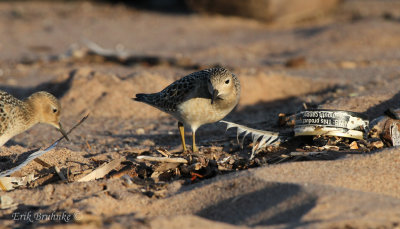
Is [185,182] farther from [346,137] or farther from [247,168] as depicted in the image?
[346,137]

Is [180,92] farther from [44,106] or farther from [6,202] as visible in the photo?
[6,202]

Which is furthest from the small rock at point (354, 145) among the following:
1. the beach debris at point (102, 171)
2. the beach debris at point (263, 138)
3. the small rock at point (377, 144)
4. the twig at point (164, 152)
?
the beach debris at point (102, 171)

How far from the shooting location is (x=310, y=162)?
4.59 m

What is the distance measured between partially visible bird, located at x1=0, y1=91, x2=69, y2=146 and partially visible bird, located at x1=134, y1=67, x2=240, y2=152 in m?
1.43

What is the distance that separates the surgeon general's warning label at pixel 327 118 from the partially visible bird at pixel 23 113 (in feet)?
9.67

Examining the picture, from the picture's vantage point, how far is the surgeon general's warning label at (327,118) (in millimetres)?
5230

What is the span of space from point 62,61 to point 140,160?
7235 millimetres

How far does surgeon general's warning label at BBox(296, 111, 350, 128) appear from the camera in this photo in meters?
5.23

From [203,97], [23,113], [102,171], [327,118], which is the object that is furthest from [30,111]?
[327,118]

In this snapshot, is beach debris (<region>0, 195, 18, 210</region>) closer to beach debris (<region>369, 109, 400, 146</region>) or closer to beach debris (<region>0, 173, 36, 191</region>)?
beach debris (<region>0, 173, 36, 191</region>)

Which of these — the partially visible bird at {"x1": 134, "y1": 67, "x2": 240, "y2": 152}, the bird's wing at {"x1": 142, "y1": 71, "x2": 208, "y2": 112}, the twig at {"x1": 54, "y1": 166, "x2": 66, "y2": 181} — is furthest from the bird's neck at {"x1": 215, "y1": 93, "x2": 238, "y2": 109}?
the twig at {"x1": 54, "y1": 166, "x2": 66, "y2": 181}

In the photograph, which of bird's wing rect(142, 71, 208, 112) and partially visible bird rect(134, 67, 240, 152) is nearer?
partially visible bird rect(134, 67, 240, 152)

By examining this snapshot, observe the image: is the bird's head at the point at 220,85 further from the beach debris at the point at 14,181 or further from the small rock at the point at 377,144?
the beach debris at the point at 14,181

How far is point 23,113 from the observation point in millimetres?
5656
